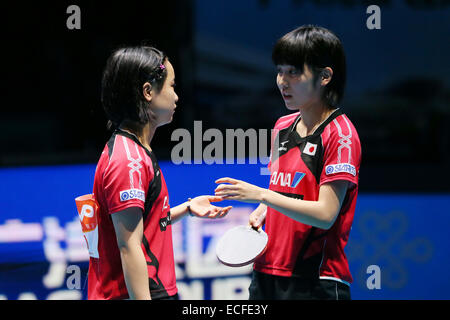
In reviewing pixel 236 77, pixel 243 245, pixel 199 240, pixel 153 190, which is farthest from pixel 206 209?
pixel 236 77

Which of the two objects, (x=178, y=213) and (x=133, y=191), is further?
(x=178, y=213)

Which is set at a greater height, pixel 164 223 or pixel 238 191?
pixel 238 191

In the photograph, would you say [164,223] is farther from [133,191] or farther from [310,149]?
[310,149]

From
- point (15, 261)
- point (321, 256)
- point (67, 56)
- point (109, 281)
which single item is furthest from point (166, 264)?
point (67, 56)

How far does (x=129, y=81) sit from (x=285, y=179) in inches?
28.9

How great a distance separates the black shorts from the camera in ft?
7.60

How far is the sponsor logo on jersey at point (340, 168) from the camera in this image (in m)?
2.20

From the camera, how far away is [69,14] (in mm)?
4383

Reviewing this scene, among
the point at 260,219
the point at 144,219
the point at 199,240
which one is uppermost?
the point at 144,219

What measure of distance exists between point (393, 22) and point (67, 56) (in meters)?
2.45

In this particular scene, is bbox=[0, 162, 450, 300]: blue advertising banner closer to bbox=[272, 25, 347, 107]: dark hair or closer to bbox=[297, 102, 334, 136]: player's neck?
bbox=[297, 102, 334, 136]: player's neck

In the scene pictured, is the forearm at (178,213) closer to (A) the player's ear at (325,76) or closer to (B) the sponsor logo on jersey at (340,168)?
(B) the sponsor logo on jersey at (340,168)

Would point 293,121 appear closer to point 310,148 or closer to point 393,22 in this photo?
point 310,148

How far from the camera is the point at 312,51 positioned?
7.57 ft
